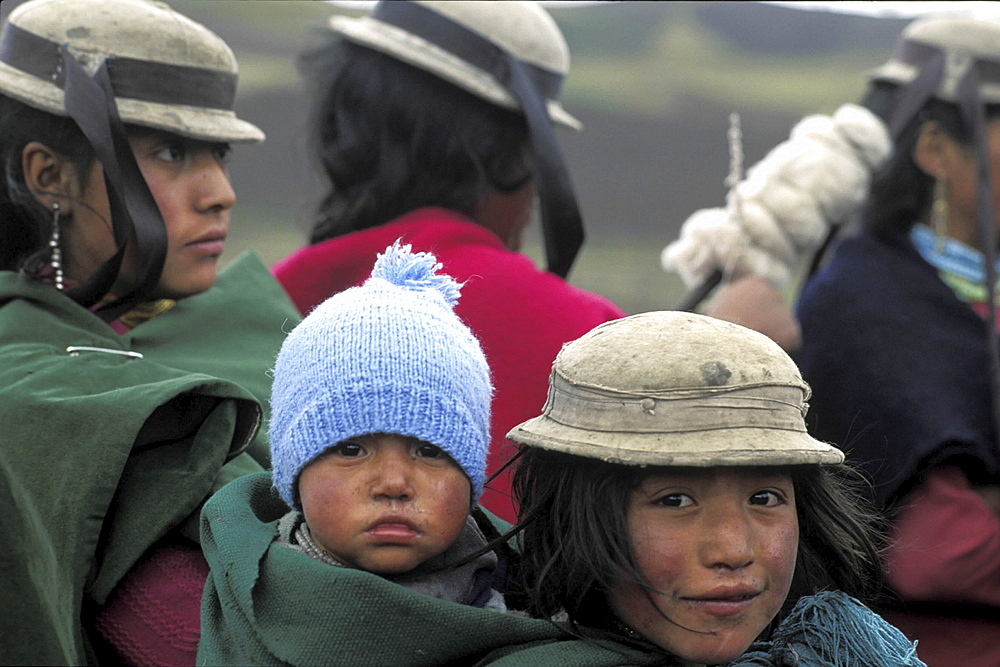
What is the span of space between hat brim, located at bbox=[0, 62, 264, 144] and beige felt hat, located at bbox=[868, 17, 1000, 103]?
2092 mm

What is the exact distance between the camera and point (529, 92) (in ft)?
10.4

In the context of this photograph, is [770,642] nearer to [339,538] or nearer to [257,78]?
[339,538]

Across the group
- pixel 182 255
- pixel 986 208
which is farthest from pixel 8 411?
pixel 986 208

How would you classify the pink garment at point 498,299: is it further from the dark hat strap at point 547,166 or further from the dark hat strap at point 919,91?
the dark hat strap at point 919,91

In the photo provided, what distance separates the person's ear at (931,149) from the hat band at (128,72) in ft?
6.87

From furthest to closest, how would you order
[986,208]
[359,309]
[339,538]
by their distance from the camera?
[986,208] → [359,309] → [339,538]

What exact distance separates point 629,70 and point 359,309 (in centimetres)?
575

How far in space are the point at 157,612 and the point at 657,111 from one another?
5.76m

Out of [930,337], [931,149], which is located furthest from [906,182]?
[930,337]

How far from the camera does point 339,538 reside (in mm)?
1815

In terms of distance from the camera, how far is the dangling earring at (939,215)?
3.65 m

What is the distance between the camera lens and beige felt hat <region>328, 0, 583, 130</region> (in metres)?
3.17

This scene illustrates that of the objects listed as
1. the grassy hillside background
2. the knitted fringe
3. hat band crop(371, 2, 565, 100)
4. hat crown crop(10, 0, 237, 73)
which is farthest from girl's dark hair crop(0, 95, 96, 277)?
the grassy hillside background

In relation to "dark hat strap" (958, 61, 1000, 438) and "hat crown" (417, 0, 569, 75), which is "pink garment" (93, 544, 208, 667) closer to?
"hat crown" (417, 0, 569, 75)
